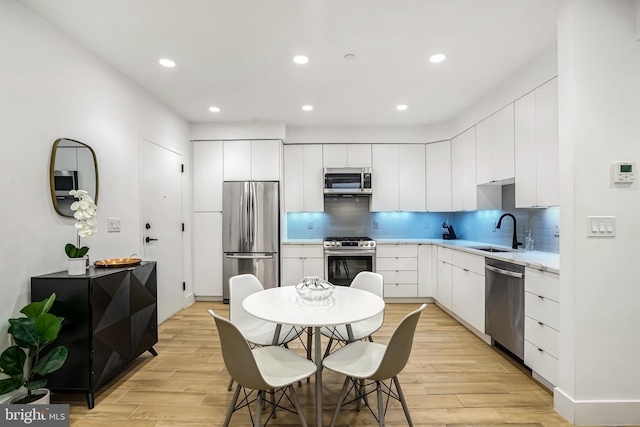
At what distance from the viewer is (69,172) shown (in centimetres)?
231

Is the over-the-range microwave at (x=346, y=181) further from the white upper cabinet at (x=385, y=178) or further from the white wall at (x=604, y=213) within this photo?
the white wall at (x=604, y=213)

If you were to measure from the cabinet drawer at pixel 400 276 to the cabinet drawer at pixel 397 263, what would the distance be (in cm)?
6

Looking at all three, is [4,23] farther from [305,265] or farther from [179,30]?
[305,265]

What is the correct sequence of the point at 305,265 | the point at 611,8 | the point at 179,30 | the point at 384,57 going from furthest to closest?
1. the point at 305,265
2. the point at 384,57
3. the point at 179,30
4. the point at 611,8

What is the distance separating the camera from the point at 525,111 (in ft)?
9.24

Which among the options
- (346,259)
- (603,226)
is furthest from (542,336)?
(346,259)

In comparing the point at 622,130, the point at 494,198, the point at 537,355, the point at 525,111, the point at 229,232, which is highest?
the point at 525,111

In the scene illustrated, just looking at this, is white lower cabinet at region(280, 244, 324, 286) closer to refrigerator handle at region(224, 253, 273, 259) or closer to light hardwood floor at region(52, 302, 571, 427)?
refrigerator handle at region(224, 253, 273, 259)

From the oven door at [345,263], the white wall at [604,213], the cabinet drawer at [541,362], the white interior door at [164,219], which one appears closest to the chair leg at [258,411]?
the white wall at [604,213]

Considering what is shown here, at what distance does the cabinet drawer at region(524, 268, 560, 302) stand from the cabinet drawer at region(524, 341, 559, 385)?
17.4 inches

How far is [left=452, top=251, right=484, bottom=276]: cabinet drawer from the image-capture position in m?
3.10

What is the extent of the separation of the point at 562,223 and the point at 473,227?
262 centimetres

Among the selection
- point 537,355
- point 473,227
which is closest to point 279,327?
point 537,355

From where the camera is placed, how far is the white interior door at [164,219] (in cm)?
336
